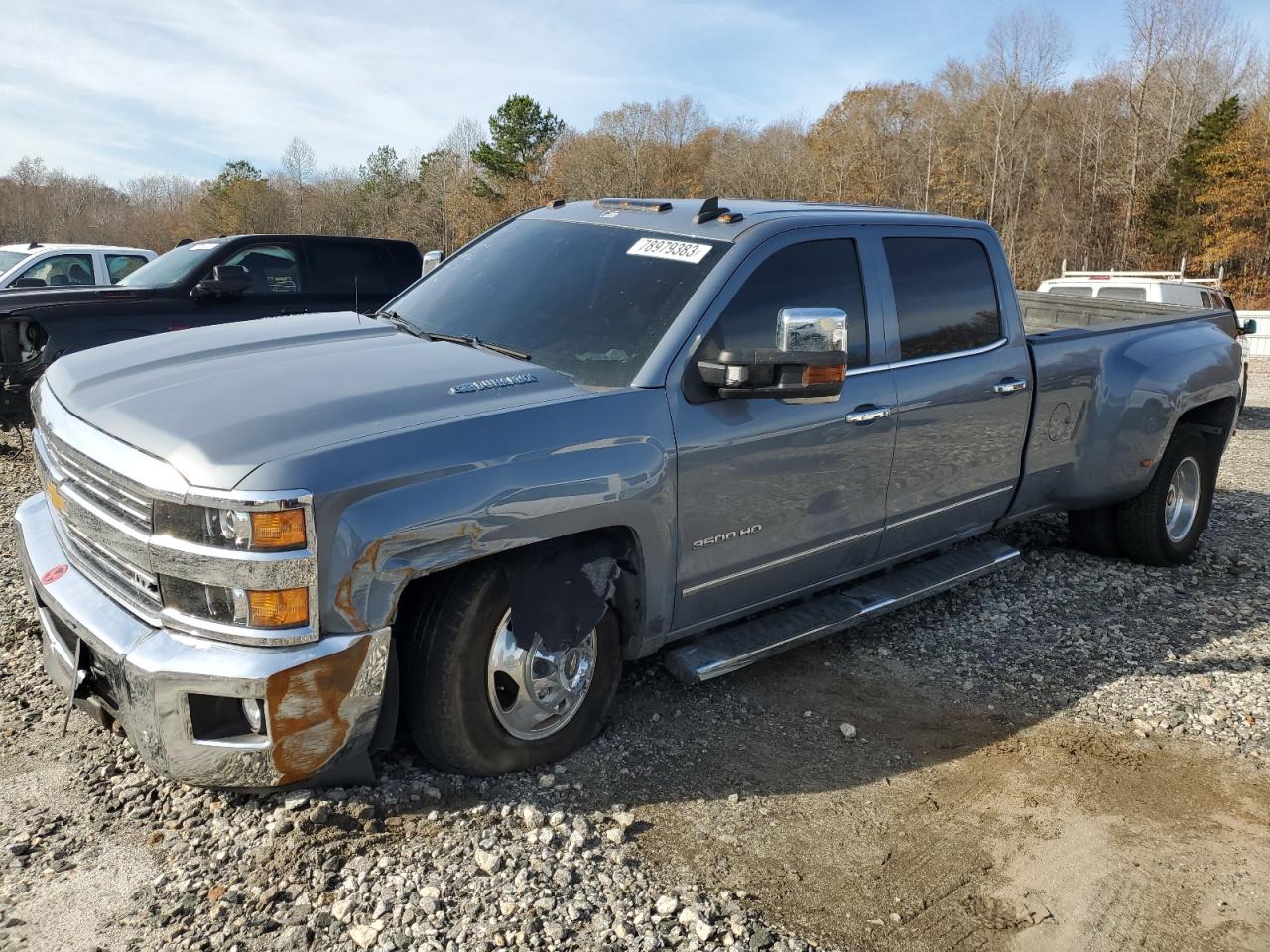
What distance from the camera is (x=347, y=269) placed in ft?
31.2

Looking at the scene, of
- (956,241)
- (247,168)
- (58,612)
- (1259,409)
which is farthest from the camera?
(247,168)

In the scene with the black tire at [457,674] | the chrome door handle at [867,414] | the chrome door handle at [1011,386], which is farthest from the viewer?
the chrome door handle at [1011,386]

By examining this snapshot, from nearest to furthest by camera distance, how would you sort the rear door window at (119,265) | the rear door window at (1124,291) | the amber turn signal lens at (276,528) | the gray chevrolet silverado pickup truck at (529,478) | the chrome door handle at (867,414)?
the amber turn signal lens at (276,528), the gray chevrolet silverado pickup truck at (529,478), the chrome door handle at (867,414), the rear door window at (1124,291), the rear door window at (119,265)

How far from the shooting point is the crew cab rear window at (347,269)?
368 inches

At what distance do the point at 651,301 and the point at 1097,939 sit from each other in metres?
2.48

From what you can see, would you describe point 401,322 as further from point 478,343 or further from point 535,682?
point 535,682

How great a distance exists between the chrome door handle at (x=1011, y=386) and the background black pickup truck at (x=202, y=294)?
522cm

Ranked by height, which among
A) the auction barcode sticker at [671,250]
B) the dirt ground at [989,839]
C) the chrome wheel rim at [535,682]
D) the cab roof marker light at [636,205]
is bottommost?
the dirt ground at [989,839]

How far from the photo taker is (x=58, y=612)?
306cm

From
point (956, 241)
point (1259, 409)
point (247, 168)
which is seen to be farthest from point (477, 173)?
point (956, 241)

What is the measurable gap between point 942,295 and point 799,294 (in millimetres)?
988

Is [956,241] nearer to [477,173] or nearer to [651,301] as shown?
[651,301]

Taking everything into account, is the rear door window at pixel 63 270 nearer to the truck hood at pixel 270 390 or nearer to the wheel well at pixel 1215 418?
the truck hood at pixel 270 390

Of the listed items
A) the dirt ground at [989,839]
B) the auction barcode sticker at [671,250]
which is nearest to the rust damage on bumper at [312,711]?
the dirt ground at [989,839]
